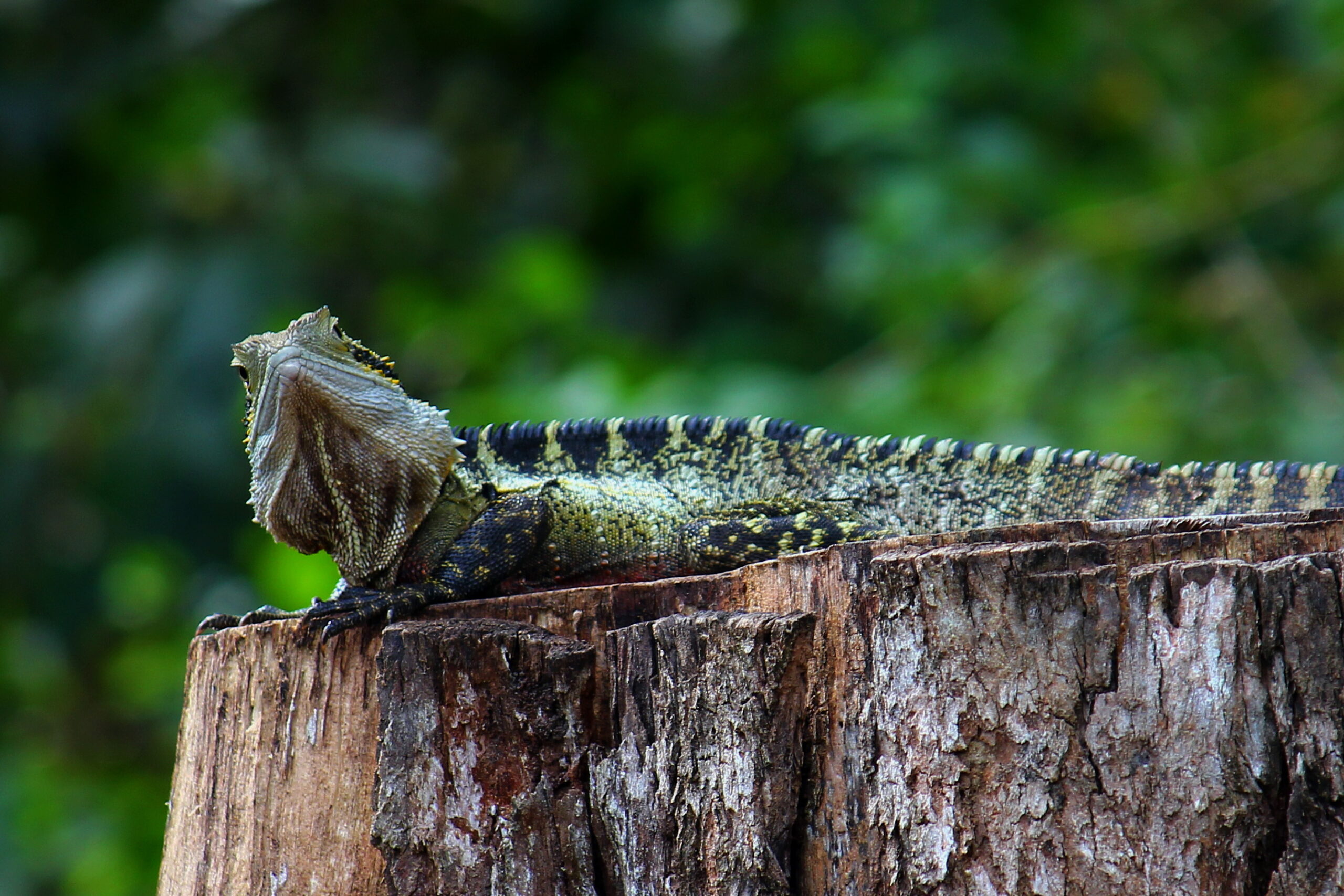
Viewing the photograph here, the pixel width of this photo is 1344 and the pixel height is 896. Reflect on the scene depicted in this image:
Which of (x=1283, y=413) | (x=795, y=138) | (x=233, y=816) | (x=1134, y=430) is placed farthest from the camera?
(x=795, y=138)

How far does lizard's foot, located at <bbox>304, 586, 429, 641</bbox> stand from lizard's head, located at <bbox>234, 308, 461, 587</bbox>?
1.47 feet

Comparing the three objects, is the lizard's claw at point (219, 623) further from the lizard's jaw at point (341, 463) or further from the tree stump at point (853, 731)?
the tree stump at point (853, 731)

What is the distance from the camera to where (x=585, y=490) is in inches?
190

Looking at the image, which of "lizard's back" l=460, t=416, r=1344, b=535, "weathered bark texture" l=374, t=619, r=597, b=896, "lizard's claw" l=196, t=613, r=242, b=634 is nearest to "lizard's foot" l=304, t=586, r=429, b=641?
"weathered bark texture" l=374, t=619, r=597, b=896

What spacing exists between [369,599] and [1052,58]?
890cm

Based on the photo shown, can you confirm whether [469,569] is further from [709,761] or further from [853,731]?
[853,731]

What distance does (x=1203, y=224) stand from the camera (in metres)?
9.57

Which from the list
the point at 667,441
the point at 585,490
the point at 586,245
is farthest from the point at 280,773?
the point at 586,245

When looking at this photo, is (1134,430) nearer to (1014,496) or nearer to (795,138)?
(1014,496)

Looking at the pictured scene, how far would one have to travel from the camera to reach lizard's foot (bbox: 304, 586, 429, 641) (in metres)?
3.70

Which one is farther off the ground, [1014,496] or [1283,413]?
[1283,413]

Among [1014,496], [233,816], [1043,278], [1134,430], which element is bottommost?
[233,816]

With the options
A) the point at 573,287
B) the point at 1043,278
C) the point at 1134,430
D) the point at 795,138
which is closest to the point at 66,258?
the point at 573,287

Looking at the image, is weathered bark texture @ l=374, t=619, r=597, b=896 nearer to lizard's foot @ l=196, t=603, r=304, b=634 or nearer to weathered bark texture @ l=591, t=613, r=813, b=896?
weathered bark texture @ l=591, t=613, r=813, b=896
